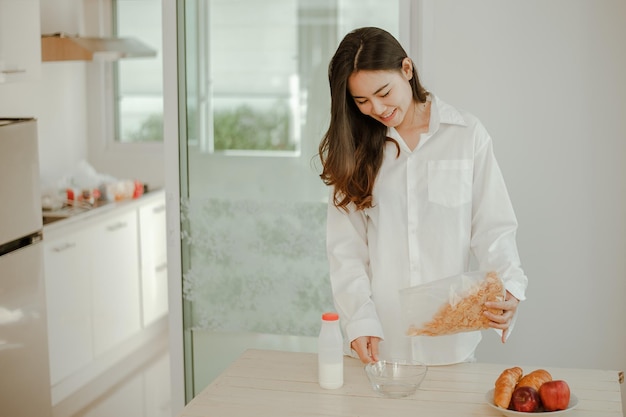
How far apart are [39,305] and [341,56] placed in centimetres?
171

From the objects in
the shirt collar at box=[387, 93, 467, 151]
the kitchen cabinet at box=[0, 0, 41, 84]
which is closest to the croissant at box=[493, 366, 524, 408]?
the shirt collar at box=[387, 93, 467, 151]

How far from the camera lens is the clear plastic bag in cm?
180

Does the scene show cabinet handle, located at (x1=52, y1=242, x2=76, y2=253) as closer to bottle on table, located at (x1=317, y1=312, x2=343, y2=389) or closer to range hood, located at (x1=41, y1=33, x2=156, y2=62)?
Answer: range hood, located at (x1=41, y1=33, x2=156, y2=62)

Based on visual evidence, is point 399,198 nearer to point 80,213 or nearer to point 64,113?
point 80,213

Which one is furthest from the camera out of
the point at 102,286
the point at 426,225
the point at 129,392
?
the point at 102,286

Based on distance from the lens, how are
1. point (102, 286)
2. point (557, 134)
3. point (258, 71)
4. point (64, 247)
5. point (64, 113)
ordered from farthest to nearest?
point (64, 113), point (102, 286), point (64, 247), point (258, 71), point (557, 134)

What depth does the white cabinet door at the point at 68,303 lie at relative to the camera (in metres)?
3.81

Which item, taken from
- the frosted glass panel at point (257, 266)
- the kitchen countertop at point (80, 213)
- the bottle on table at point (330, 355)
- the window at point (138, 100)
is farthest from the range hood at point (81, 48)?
the bottle on table at point (330, 355)

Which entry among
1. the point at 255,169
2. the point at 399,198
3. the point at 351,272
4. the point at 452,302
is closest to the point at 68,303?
the point at 255,169

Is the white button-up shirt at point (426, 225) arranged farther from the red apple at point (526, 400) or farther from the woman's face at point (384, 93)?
the red apple at point (526, 400)

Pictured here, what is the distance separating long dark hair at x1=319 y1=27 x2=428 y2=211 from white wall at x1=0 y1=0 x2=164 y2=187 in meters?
2.81

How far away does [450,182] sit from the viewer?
2.06m

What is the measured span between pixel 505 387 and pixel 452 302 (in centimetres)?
22

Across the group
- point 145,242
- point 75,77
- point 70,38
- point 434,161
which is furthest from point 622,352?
point 75,77
